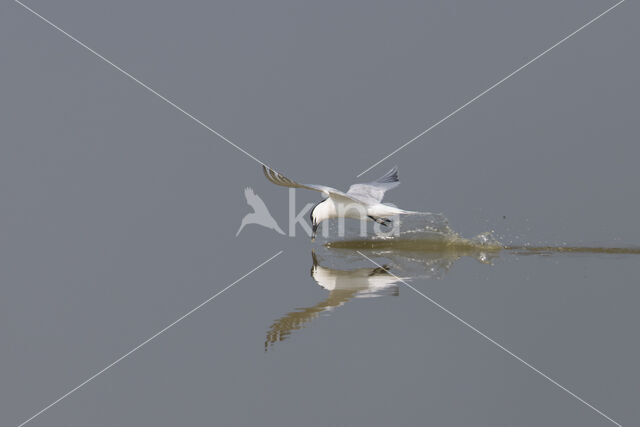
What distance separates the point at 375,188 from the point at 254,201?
4.84ft

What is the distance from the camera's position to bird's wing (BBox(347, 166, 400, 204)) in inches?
411

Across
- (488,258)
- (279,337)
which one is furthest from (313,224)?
(279,337)

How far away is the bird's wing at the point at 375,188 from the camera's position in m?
10.4

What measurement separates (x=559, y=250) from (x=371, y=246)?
89.5 inches

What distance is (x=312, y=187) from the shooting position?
8.88 meters

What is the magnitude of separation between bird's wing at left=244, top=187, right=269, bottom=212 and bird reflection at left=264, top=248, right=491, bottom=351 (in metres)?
1.01

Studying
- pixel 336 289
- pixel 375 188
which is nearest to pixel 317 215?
pixel 375 188

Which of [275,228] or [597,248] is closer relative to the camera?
[597,248]

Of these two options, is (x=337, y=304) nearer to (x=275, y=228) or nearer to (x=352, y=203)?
(x=352, y=203)

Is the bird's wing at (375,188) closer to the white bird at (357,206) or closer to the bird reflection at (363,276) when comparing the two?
the white bird at (357,206)

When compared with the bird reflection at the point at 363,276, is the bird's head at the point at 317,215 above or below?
above

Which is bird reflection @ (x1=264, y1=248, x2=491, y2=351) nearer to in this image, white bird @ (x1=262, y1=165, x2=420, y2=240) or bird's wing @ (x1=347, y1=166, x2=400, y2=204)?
white bird @ (x1=262, y1=165, x2=420, y2=240)

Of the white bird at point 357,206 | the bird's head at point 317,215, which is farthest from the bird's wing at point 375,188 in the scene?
the bird's head at point 317,215

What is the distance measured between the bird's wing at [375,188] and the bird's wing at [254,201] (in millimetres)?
1091
